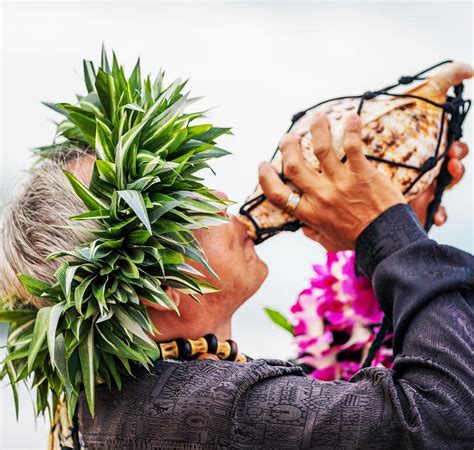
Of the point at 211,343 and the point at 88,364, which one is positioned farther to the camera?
the point at 211,343

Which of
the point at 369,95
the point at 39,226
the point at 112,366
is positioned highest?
the point at 369,95

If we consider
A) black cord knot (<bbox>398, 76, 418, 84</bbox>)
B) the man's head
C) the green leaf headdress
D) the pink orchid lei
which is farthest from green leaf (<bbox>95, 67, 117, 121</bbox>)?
the pink orchid lei

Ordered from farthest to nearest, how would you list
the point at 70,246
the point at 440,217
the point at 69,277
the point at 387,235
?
1. the point at 440,217
2. the point at 387,235
3. the point at 70,246
4. the point at 69,277

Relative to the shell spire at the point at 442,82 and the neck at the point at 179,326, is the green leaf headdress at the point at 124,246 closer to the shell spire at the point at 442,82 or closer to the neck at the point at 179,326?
the neck at the point at 179,326

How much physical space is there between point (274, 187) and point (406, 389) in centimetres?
44

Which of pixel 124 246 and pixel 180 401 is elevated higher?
pixel 124 246

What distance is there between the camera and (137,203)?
133cm

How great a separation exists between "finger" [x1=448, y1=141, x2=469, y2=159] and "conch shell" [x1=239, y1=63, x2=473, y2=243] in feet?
0.11

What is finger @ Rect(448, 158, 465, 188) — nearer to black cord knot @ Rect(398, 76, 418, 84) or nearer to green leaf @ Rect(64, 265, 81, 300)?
black cord knot @ Rect(398, 76, 418, 84)

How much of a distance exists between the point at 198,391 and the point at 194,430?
0.06 metres

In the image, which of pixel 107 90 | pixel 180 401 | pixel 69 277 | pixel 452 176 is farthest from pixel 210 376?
pixel 452 176

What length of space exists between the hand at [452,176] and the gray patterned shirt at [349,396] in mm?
222

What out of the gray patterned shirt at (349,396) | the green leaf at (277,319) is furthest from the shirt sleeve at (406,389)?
the green leaf at (277,319)

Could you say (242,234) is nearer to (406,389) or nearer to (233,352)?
(233,352)
